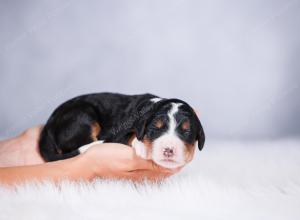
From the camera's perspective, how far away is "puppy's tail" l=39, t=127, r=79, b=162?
4203 mm

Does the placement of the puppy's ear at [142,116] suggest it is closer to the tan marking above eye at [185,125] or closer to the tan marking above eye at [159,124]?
the tan marking above eye at [159,124]

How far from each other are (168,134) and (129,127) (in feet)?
1.70

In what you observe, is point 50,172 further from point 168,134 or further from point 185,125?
point 185,125

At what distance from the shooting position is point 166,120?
149 inches

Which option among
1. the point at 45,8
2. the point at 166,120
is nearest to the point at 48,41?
the point at 45,8

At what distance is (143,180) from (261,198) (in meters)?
0.87

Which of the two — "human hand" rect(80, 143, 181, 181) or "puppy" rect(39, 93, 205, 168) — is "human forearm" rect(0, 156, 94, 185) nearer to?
"human hand" rect(80, 143, 181, 181)

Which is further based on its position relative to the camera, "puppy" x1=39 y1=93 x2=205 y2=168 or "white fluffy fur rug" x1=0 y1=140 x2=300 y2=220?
"puppy" x1=39 y1=93 x2=205 y2=168

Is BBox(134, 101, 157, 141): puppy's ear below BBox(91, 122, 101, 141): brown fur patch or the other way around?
the other way around

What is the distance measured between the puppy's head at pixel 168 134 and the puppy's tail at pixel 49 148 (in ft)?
2.56

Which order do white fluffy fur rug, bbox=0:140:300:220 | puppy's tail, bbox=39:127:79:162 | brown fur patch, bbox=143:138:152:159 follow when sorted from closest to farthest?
white fluffy fur rug, bbox=0:140:300:220, brown fur patch, bbox=143:138:152:159, puppy's tail, bbox=39:127:79:162

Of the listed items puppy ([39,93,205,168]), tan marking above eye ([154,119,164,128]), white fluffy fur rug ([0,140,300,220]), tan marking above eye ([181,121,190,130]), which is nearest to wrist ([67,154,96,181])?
white fluffy fur rug ([0,140,300,220])

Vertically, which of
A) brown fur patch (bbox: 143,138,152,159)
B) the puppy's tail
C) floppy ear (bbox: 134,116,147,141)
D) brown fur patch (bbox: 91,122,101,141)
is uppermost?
floppy ear (bbox: 134,116,147,141)

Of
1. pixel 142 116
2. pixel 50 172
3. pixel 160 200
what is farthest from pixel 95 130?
pixel 160 200
